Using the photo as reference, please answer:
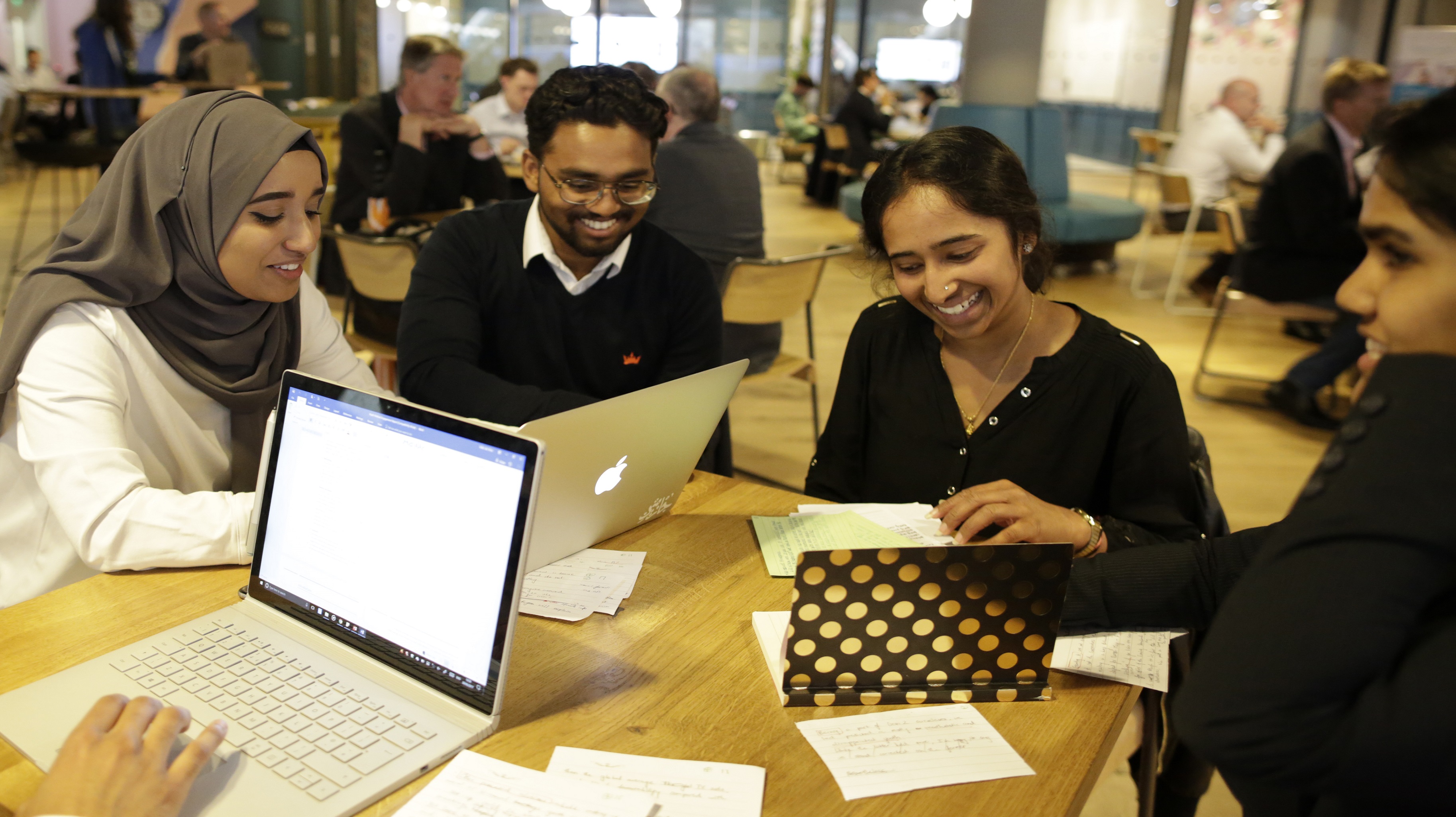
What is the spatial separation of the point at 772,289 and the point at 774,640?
78.9 inches

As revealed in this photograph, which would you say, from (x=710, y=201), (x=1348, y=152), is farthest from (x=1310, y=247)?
(x=710, y=201)

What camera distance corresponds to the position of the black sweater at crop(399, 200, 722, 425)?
199cm

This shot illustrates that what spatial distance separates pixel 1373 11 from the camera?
10516 mm

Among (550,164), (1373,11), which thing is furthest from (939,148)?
(1373,11)

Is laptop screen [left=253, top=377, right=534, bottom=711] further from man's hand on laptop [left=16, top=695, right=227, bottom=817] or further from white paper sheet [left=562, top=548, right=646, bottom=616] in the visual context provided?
white paper sheet [left=562, top=548, right=646, bottom=616]

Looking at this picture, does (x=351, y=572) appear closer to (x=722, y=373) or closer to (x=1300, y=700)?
(x=722, y=373)

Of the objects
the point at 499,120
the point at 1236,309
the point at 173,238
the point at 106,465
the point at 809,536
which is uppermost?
the point at 499,120

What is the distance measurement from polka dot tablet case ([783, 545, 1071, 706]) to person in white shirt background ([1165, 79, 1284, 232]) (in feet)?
19.7

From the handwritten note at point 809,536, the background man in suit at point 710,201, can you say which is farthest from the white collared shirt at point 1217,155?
the handwritten note at point 809,536

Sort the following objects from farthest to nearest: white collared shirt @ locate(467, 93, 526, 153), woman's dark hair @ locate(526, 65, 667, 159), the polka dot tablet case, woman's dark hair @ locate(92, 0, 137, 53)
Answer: woman's dark hair @ locate(92, 0, 137, 53) < white collared shirt @ locate(467, 93, 526, 153) < woman's dark hair @ locate(526, 65, 667, 159) < the polka dot tablet case

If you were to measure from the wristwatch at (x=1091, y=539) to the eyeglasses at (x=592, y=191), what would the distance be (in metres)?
1.01

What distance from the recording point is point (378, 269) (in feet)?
9.91

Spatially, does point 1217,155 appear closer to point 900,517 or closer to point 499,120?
point 499,120

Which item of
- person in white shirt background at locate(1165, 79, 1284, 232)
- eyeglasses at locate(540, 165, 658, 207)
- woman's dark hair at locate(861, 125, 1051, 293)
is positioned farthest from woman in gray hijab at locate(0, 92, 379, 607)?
person in white shirt background at locate(1165, 79, 1284, 232)
